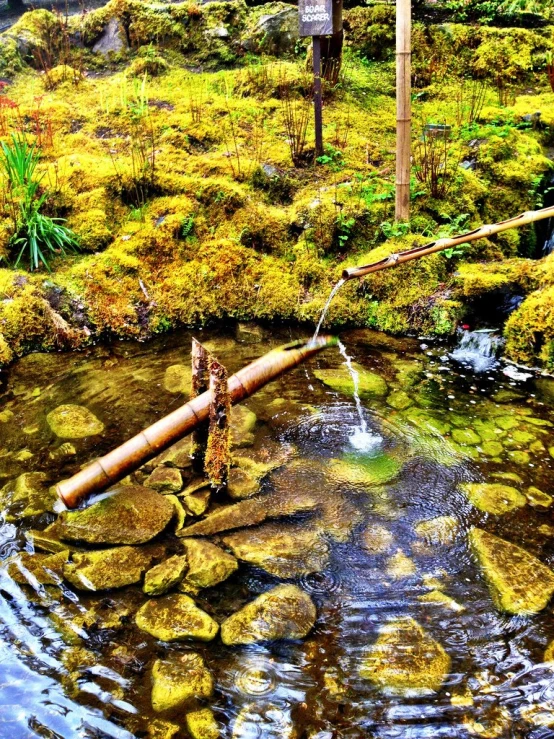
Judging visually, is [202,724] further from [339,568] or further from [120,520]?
[120,520]

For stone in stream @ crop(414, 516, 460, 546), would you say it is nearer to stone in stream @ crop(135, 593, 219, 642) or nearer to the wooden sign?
stone in stream @ crop(135, 593, 219, 642)

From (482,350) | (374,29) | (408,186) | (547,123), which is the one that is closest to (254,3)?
(374,29)

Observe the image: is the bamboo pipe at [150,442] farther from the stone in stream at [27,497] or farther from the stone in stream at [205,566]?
the stone in stream at [205,566]

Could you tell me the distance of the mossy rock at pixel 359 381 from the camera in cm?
Result: 525

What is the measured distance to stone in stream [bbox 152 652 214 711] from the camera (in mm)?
2600

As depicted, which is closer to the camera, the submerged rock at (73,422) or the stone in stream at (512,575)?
the stone in stream at (512,575)

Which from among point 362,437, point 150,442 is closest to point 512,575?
point 362,437

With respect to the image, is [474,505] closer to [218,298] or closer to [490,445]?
[490,445]

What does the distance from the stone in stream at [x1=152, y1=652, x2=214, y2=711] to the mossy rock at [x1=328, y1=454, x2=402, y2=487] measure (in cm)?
176

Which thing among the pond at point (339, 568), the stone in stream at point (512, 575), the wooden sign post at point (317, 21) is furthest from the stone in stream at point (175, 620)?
the wooden sign post at point (317, 21)

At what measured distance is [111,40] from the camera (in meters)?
11.2

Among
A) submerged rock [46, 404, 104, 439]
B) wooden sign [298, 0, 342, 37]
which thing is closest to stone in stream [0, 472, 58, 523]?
submerged rock [46, 404, 104, 439]

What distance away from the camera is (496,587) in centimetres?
320

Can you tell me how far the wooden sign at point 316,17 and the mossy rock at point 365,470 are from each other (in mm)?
5750
